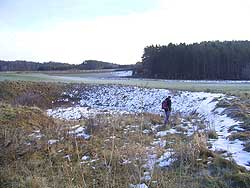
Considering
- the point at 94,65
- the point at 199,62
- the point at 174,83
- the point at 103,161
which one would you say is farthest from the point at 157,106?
the point at 94,65

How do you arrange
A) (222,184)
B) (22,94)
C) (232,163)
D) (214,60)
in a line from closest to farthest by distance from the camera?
(222,184)
(232,163)
(22,94)
(214,60)

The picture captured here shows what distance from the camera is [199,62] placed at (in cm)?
8000

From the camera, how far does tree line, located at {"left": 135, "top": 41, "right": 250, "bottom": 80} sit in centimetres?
7800

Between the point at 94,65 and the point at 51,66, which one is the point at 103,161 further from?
the point at 94,65

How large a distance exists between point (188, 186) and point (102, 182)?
5.69ft

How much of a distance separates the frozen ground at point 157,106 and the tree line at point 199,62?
125ft

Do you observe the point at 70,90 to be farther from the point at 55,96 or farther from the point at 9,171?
the point at 9,171

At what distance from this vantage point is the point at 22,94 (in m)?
45.5

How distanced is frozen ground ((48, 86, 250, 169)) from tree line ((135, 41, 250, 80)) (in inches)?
1498

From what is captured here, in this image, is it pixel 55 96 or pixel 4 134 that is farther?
pixel 55 96

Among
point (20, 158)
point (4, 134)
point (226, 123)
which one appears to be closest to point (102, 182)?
point (20, 158)

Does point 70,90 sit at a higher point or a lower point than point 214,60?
lower

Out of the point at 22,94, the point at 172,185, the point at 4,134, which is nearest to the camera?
the point at 172,185

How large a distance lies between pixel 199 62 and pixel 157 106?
49.1 metres
